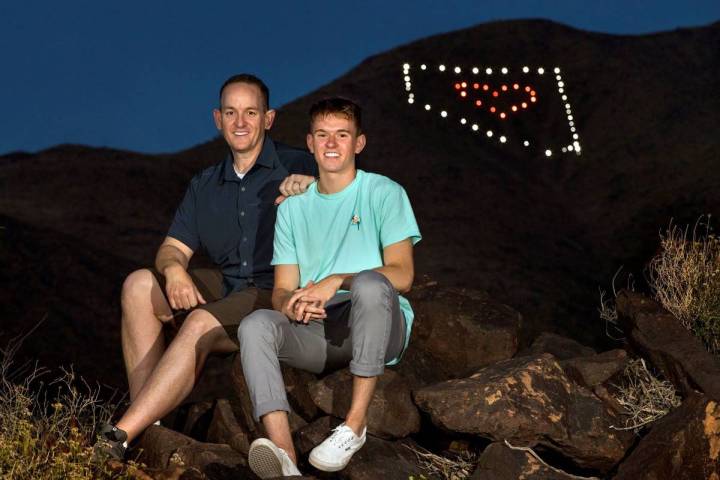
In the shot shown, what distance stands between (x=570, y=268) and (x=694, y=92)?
13.4m

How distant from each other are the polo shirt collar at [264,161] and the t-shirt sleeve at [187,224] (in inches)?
9.5

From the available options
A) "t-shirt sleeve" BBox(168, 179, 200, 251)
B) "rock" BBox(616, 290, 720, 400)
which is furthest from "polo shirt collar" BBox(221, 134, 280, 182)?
"rock" BBox(616, 290, 720, 400)

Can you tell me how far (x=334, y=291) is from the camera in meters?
4.66

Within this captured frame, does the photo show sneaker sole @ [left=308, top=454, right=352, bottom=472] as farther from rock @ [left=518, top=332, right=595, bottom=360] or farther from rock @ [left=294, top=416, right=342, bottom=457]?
rock @ [left=518, top=332, right=595, bottom=360]

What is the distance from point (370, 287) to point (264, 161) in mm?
1484

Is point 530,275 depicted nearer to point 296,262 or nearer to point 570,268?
point 570,268

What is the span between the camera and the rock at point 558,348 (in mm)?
6336

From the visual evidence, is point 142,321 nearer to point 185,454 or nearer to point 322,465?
point 185,454

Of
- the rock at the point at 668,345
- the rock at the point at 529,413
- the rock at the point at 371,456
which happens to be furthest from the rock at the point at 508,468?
the rock at the point at 668,345

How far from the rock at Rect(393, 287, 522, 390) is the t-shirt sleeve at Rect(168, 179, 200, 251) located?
4.86ft

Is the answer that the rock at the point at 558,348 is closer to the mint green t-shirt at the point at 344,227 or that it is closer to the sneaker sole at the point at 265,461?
the mint green t-shirt at the point at 344,227

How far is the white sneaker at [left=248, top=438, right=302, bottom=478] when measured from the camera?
441 cm

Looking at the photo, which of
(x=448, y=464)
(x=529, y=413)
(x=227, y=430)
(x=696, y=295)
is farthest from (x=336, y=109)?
(x=696, y=295)

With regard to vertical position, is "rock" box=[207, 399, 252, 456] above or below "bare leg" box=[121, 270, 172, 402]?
below
